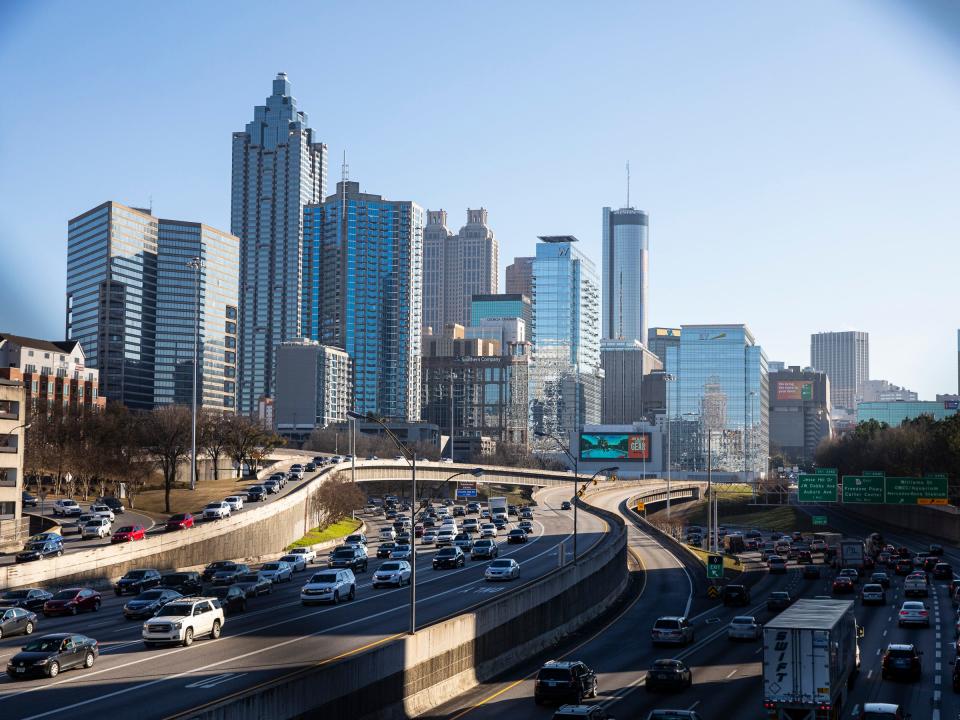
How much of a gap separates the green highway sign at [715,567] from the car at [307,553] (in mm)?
29585

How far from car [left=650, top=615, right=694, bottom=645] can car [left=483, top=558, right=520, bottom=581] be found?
51.3 feet

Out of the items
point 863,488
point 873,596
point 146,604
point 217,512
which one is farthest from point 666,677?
point 863,488

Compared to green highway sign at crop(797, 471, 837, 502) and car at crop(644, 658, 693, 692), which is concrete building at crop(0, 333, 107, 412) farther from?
car at crop(644, 658, 693, 692)

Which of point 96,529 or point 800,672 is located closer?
point 800,672

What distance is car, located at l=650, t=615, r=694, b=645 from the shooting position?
184 feet

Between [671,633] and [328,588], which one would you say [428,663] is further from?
[671,633]

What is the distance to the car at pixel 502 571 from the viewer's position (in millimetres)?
70938

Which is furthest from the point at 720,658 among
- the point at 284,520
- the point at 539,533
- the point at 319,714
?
the point at 539,533

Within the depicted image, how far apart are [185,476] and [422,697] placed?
3647 inches

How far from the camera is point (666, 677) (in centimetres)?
4266

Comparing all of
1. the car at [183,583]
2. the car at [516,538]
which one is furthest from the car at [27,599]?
the car at [516,538]

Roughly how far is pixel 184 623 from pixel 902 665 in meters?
27.8

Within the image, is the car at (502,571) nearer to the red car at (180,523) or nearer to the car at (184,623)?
the car at (184,623)

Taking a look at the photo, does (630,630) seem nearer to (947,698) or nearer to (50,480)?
(947,698)
